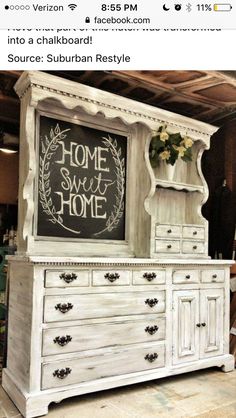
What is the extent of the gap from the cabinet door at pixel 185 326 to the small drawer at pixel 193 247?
1.08ft

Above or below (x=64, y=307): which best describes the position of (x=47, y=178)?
above

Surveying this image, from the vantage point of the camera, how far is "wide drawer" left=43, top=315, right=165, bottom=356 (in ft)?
6.93

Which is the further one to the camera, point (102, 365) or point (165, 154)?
point (165, 154)

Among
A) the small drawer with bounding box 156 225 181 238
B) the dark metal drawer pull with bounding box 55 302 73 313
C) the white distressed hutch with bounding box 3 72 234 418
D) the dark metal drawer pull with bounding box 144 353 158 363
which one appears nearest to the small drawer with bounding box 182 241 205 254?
the white distressed hutch with bounding box 3 72 234 418

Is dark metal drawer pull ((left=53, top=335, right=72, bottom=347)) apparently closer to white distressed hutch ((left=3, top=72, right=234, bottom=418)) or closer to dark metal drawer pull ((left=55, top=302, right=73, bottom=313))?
white distressed hutch ((left=3, top=72, right=234, bottom=418))

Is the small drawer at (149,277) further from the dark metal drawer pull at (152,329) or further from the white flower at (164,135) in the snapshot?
the white flower at (164,135)

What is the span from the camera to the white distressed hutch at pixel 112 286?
211 centimetres

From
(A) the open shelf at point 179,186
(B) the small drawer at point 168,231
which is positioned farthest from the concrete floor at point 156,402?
(A) the open shelf at point 179,186

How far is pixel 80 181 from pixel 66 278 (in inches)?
30.4

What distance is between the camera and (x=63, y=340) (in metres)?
2.14
